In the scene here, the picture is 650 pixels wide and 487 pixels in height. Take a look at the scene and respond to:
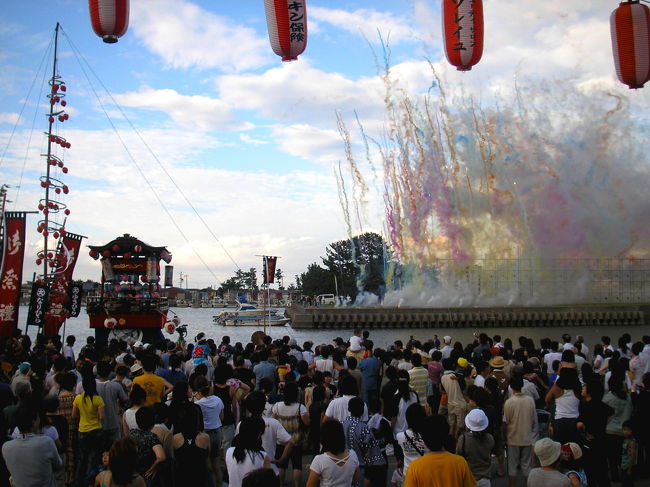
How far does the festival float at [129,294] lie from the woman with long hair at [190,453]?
Result: 2185 centimetres

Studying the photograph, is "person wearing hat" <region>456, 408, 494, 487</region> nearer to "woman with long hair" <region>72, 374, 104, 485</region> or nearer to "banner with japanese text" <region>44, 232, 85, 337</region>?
"woman with long hair" <region>72, 374, 104, 485</region>

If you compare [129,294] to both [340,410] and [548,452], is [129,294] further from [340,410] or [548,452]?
[548,452]

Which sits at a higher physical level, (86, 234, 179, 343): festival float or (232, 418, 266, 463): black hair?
(86, 234, 179, 343): festival float

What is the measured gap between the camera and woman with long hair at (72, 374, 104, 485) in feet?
25.3

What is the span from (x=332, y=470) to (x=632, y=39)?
11801 mm

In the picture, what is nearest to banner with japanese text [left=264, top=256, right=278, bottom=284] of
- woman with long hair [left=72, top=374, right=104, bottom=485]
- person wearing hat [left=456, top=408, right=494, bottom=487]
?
woman with long hair [left=72, top=374, right=104, bottom=485]

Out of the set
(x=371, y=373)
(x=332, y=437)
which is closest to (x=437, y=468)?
(x=332, y=437)

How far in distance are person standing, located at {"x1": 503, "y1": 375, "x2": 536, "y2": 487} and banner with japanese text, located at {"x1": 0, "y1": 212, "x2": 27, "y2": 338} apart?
1463 centimetres

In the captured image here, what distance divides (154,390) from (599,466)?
17.1ft

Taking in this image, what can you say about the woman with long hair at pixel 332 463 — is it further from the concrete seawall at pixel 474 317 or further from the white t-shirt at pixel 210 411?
the concrete seawall at pixel 474 317

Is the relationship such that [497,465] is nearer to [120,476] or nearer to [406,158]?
[120,476]

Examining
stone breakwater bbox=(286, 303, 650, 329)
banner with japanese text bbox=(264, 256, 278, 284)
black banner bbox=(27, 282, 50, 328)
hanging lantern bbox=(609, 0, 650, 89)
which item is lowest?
stone breakwater bbox=(286, 303, 650, 329)

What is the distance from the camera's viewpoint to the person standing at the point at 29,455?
5617mm

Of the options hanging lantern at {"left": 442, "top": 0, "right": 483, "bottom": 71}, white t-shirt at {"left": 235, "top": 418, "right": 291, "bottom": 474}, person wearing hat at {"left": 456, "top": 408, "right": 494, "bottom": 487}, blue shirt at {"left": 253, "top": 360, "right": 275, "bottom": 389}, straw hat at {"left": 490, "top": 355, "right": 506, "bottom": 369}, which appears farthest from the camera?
hanging lantern at {"left": 442, "top": 0, "right": 483, "bottom": 71}
